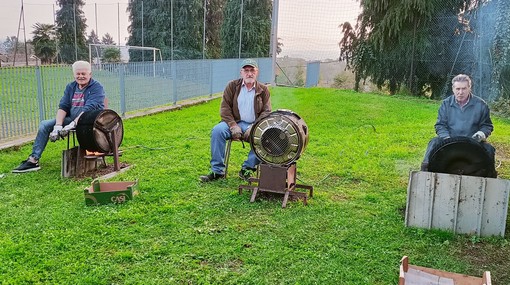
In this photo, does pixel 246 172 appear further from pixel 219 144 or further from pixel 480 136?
pixel 480 136

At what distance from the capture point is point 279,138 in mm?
4145

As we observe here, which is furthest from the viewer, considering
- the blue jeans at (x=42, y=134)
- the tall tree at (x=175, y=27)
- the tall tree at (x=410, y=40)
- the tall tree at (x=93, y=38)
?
the tall tree at (x=175, y=27)

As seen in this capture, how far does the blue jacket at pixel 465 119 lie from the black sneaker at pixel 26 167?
4303 mm

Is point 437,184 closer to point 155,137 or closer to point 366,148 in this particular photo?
point 366,148

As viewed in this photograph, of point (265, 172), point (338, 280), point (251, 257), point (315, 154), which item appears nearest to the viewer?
point (338, 280)

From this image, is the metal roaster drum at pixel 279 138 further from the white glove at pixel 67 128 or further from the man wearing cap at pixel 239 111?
the white glove at pixel 67 128

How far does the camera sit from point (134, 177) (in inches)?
192

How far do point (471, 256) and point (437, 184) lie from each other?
1.93 feet

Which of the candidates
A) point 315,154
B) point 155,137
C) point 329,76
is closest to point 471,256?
point 315,154

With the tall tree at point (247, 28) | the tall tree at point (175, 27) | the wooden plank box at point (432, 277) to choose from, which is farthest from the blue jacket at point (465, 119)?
the tall tree at point (175, 27)

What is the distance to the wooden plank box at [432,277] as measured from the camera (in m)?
2.67

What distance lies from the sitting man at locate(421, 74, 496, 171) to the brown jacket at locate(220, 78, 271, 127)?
1.70 m

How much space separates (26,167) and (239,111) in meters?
2.47

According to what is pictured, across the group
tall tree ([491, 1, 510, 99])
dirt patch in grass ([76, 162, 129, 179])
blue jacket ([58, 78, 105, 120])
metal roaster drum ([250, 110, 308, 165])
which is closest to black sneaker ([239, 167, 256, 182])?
metal roaster drum ([250, 110, 308, 165])
